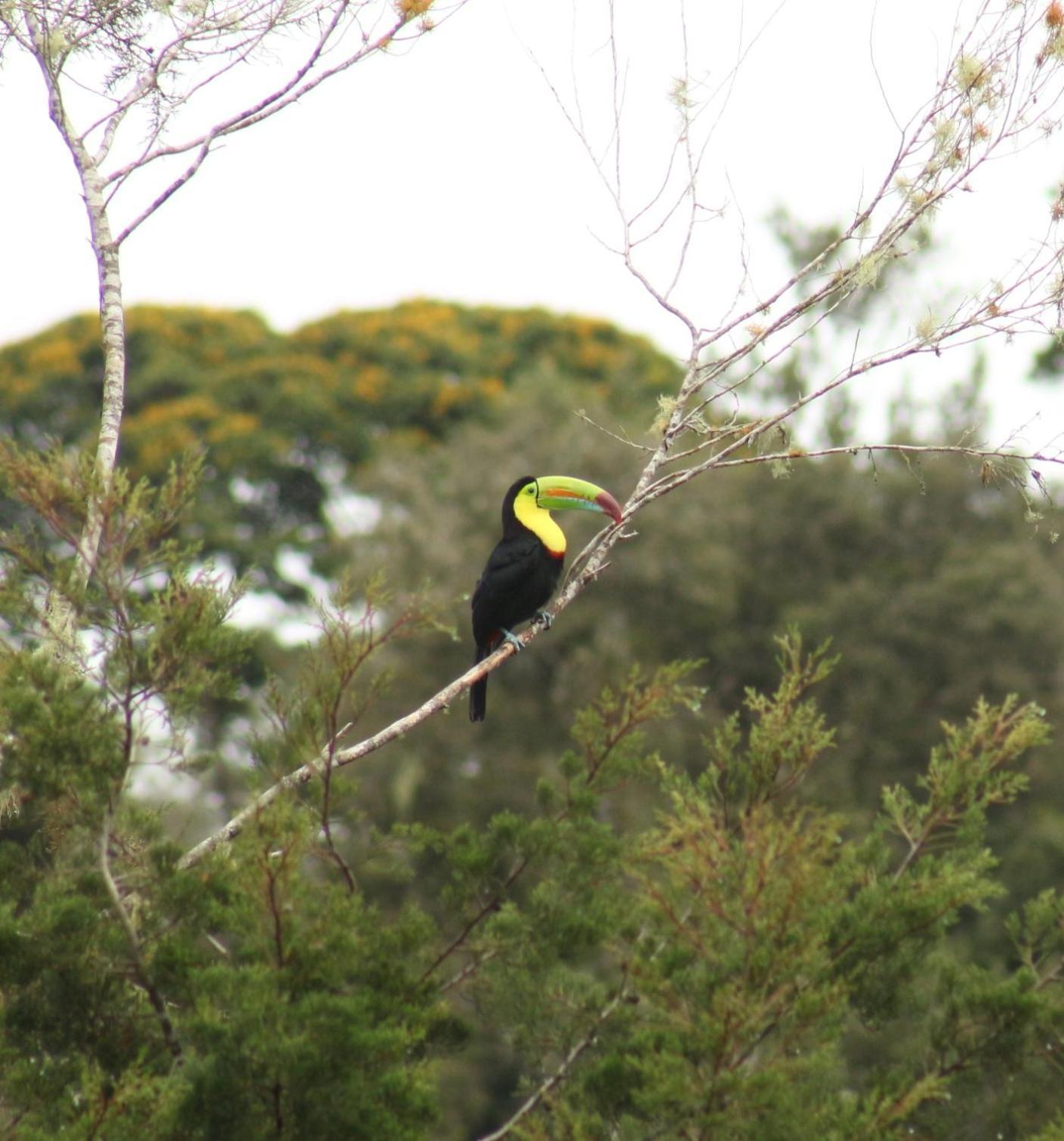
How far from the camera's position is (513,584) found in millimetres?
8133

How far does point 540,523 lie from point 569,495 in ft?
0.61

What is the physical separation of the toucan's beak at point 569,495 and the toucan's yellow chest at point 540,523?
0.17 feet

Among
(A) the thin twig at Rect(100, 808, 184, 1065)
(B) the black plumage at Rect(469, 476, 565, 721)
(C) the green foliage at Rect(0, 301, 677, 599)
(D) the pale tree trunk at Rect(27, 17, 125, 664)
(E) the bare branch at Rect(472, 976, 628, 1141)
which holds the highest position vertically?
(C) the green foliage at Rect(0, 301, 677, 599)

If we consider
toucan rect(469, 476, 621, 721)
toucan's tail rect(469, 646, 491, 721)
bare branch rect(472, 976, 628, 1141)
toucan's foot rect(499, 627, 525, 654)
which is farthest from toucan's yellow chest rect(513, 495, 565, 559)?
bare branch rect(472, 976, 628, 1141)

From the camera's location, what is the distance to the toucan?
8.12 meters

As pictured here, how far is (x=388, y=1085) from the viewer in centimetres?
558

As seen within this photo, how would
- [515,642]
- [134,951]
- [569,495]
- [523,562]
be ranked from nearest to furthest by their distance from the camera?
[134,951]
[515,642]
[523,562]
[569,495]

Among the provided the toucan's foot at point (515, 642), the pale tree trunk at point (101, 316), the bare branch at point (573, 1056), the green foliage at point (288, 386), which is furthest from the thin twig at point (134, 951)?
the green foliage at point (288, 386)

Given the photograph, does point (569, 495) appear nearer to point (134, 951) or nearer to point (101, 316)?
point (101, 316)

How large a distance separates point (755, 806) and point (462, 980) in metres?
1.31

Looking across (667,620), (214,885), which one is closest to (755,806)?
(214,885)

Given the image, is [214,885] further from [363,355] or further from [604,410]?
[363,355]

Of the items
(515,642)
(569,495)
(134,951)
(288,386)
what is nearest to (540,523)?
(569,495)

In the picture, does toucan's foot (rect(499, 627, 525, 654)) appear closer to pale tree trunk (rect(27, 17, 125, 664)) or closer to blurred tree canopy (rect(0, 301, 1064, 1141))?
blurred tree canopy (rect(0, 301, 1064, 1141))
